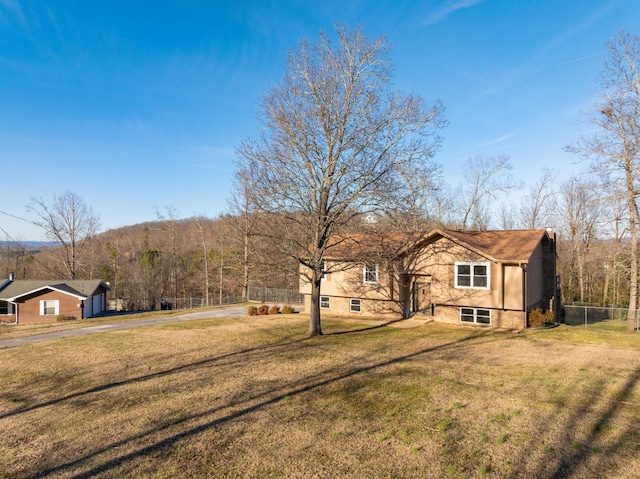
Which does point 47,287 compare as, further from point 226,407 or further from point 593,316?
point 593,316

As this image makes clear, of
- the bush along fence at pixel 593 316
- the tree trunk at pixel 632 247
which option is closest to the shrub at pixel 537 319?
the tree trunk at pixel 632 247

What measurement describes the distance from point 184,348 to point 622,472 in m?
12.4

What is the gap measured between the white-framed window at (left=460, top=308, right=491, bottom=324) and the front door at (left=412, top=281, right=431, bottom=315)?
224 cm

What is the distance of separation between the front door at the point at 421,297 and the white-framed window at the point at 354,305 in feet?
10.7

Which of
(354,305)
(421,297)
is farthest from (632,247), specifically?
(354,305)

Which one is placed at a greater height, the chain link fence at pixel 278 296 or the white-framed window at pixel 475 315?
the white-framed window at pixel 475 315

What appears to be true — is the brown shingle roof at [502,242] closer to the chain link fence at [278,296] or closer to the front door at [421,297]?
the front door at [421,297]

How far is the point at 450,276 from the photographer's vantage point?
737 inches

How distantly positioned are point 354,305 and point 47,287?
2611 cm

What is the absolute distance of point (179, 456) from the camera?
5816mm

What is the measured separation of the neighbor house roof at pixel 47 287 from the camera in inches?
1218

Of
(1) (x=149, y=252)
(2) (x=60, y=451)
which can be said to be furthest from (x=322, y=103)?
(1) (x=149, y=252)

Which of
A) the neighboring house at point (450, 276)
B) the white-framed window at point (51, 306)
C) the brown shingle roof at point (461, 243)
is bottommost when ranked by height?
the white-framed window at point (51, 306)

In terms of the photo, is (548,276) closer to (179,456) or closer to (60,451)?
(179,456)
